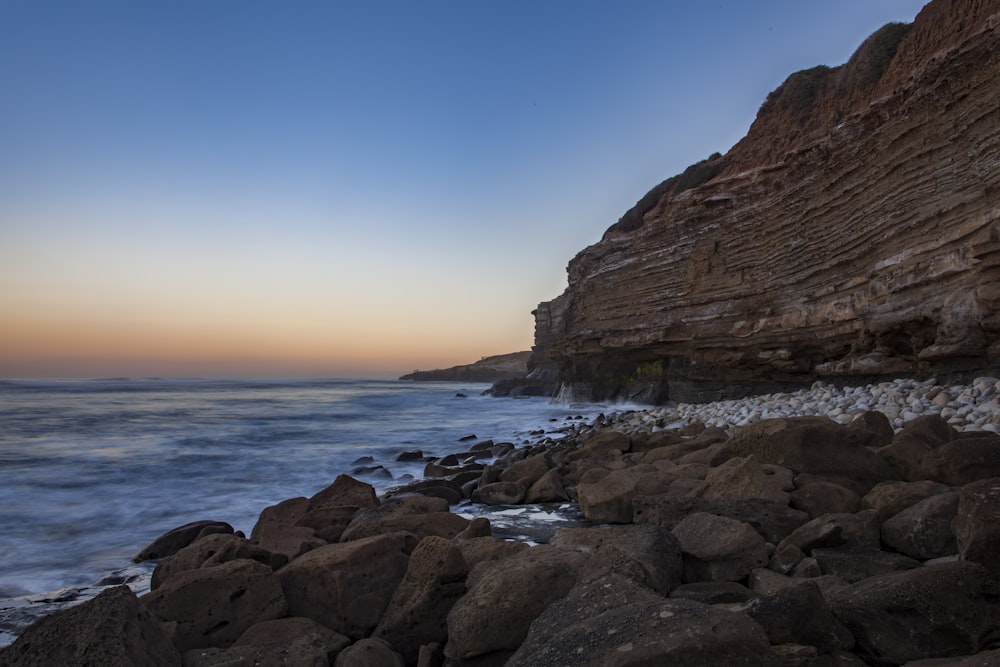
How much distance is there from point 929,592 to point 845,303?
11194 millimetres

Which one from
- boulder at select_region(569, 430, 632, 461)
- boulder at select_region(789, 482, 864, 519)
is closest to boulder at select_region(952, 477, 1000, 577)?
boulder at select_region(789, 482, 864, 519)

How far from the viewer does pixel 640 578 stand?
289cm

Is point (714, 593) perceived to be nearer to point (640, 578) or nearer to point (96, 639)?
point (640, 578)

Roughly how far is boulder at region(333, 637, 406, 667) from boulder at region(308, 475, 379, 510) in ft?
9.62

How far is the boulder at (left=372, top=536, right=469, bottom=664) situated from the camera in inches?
124

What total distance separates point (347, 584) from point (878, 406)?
824 cm

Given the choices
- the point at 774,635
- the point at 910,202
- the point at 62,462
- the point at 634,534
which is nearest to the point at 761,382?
the point at 910,202

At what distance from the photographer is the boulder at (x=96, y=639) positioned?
2303 millimetres

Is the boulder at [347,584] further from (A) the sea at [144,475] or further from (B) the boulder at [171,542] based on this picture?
(B) the boulder at [171,542]

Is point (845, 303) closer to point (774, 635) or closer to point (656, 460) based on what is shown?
point (656, 460)

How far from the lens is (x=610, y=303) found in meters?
22.9

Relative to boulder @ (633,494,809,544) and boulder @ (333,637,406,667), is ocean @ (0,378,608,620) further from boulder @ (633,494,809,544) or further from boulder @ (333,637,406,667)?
boulder @ (633,494,809,544)

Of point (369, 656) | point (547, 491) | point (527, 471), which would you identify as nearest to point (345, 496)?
point (547, 491)

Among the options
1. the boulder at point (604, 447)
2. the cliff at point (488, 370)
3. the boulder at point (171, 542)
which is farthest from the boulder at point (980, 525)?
the cliff at point (488, 370)
